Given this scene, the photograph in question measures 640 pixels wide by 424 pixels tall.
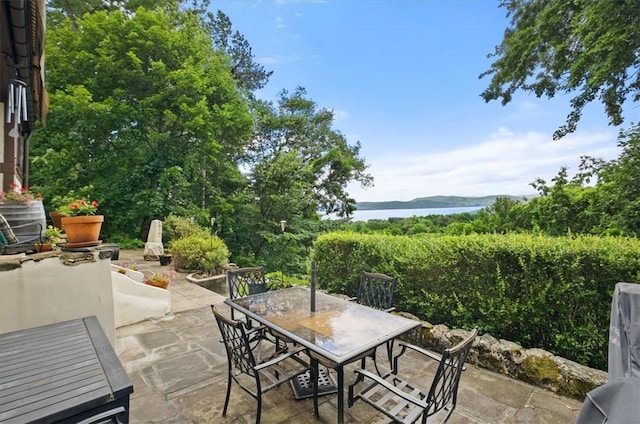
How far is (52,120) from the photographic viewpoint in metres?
9.22

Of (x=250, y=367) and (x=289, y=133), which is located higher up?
(x=289, y=133)

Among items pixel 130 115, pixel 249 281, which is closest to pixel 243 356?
pixel 249 281

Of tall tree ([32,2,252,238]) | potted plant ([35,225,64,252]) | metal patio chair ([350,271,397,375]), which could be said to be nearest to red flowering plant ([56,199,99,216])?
potted plant ([35,225,64,252])

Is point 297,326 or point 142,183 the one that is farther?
point 142,183

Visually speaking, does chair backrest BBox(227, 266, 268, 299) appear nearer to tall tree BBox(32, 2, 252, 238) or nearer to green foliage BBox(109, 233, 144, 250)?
tall tree BBox(32, 2, 252, 238)

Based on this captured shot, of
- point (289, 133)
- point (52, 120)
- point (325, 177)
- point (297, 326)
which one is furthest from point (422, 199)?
point (52, 120)

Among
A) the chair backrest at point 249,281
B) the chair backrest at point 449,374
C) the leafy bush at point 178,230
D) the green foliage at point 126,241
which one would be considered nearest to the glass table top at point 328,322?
the chair backrest at point 449,374

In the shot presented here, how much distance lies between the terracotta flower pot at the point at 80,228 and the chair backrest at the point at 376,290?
2.71 meters

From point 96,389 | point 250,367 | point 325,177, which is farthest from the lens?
point 325,177

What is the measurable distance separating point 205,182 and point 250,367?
10.9 meters

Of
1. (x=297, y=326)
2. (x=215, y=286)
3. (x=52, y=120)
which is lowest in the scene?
(x=215, y=286)

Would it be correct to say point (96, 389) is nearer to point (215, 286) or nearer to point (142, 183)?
point (215, 286)

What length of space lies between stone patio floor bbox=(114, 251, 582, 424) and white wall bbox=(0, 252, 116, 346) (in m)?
0.70

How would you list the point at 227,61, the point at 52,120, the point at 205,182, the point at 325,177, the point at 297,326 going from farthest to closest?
the point at 325,177, the point at 227,61, the point at 205,182, the point at 52,120, the point at 297,326
